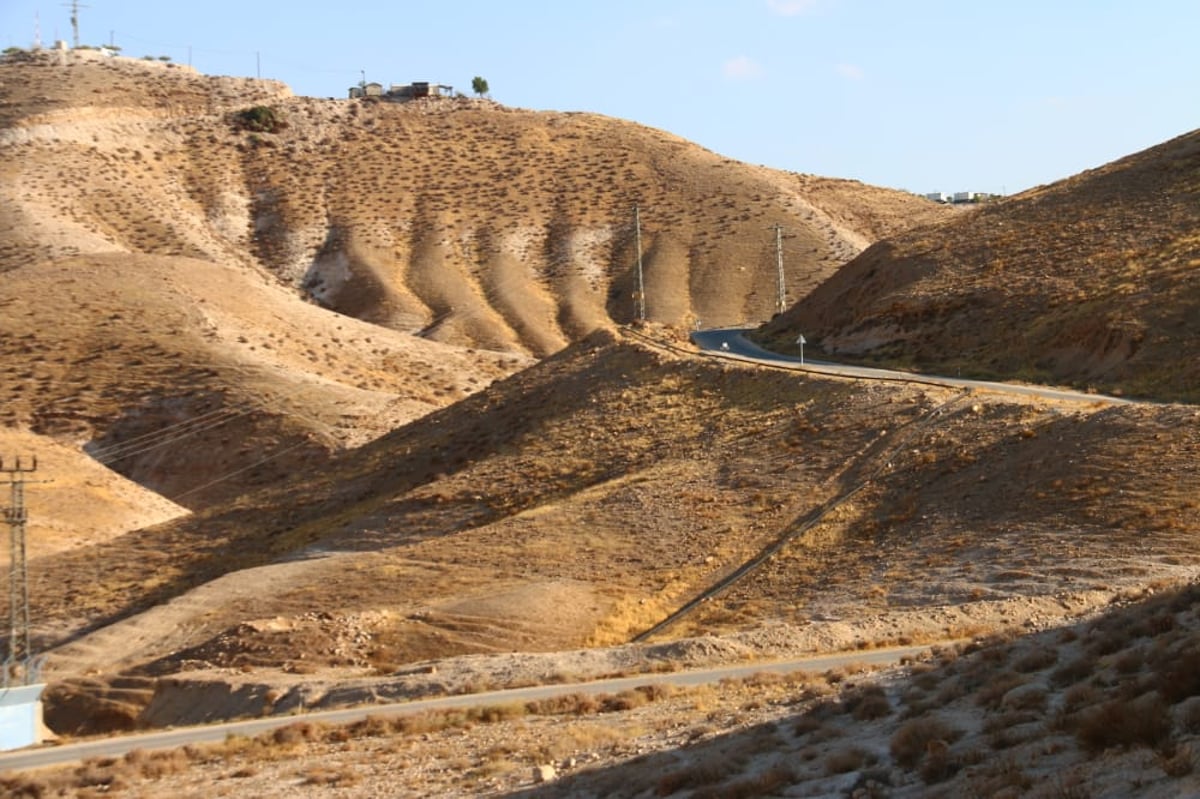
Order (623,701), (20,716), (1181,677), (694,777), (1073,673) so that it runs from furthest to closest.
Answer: (20,716), (623,701), (1073,673), (694,777), (1181,677)

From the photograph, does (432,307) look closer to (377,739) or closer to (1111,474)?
(1111,474)

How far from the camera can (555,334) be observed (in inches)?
3829

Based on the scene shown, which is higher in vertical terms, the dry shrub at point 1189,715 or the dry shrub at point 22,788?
the dry shrub at point 1189,715

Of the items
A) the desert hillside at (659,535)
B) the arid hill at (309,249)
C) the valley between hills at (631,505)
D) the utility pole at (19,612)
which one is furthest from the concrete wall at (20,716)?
the arid hill at (309,249)

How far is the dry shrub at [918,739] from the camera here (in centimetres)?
1385

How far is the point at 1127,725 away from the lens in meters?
12.3

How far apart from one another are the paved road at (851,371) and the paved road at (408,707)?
1723cm

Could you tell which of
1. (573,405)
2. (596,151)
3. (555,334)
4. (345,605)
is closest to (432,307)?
(555,334)

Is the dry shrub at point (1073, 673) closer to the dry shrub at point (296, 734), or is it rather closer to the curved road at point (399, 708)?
the curved road at point (399, 708)

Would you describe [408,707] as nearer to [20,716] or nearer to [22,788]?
[22,788]

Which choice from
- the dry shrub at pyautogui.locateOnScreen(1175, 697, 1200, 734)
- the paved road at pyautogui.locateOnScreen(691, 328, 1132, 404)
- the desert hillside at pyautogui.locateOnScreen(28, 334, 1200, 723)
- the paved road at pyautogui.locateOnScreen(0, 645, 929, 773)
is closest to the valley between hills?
the dry shrub at pyautogui.locateOnScreen(1175, 697, 1200, 734)

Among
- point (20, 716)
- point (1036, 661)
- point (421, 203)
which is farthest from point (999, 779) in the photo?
point (421, 203)

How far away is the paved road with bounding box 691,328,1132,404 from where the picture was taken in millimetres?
41031

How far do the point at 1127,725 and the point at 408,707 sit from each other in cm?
1501
